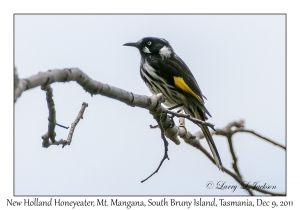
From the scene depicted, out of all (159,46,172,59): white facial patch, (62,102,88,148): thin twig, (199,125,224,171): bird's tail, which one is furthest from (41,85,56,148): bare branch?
(159,46,172,59): white facial patch

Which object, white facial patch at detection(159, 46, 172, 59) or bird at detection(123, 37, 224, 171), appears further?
white facial patch at detection(159, 46, 172, 59)

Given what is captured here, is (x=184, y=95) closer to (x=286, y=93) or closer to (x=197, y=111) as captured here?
(x=197, y=111)

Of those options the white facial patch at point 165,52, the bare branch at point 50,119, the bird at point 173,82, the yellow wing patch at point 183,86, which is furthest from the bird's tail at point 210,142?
the bare branch at point 50,119

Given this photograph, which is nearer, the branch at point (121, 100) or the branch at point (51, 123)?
the branch at point (121, 100)

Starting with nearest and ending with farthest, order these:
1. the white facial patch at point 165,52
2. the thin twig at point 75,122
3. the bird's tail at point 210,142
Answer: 1. the thin twig at point 75,122
2. the bird's tail at point 210,142
3. the white facial patch at point 165,52

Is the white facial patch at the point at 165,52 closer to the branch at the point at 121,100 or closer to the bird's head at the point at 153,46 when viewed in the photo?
the bird's head at the point at 153,46

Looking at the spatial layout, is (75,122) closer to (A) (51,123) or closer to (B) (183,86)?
(A) (51,123)

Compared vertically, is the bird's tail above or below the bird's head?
below

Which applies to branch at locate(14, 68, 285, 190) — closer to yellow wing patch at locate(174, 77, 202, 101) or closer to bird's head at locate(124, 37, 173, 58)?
yellow wing patch at locate(174, 77, 202, 101)
